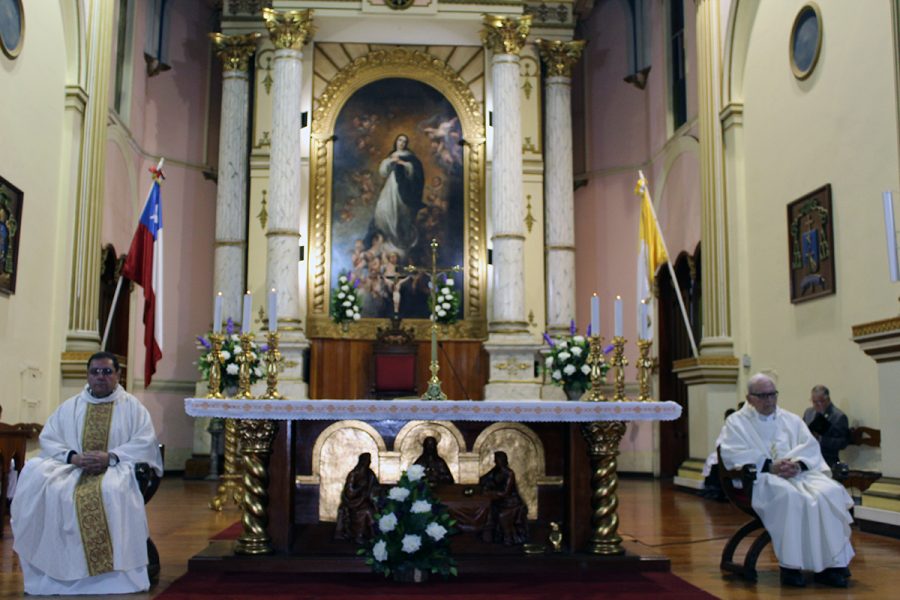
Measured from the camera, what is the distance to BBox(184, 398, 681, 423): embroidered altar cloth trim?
5699mm

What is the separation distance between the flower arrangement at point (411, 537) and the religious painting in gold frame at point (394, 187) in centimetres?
869

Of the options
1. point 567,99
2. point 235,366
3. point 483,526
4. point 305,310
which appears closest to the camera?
point 483,526

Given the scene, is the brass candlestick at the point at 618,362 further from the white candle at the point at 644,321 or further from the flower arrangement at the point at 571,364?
the flower arrangement at the point at 571,364

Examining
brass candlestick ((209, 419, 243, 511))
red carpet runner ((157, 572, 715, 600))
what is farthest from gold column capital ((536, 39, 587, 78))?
red carpet runner ((157, 572, 715, 600))

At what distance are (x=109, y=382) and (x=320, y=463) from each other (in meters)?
1.48

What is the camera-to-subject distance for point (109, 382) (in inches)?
217

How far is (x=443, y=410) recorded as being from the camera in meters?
5.77

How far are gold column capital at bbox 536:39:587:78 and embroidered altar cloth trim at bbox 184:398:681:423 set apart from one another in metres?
10.3

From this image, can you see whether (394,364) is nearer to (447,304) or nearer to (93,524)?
(447,304)

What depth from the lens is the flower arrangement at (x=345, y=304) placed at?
13758mm

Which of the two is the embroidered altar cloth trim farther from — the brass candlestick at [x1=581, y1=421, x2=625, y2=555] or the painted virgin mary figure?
the painted virgin mary figure

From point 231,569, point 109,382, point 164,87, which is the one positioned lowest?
point 231,569

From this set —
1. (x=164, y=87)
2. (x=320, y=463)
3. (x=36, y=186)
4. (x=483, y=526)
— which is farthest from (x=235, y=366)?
(x=164, y=87)

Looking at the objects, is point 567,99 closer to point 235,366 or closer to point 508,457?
point 235,366
